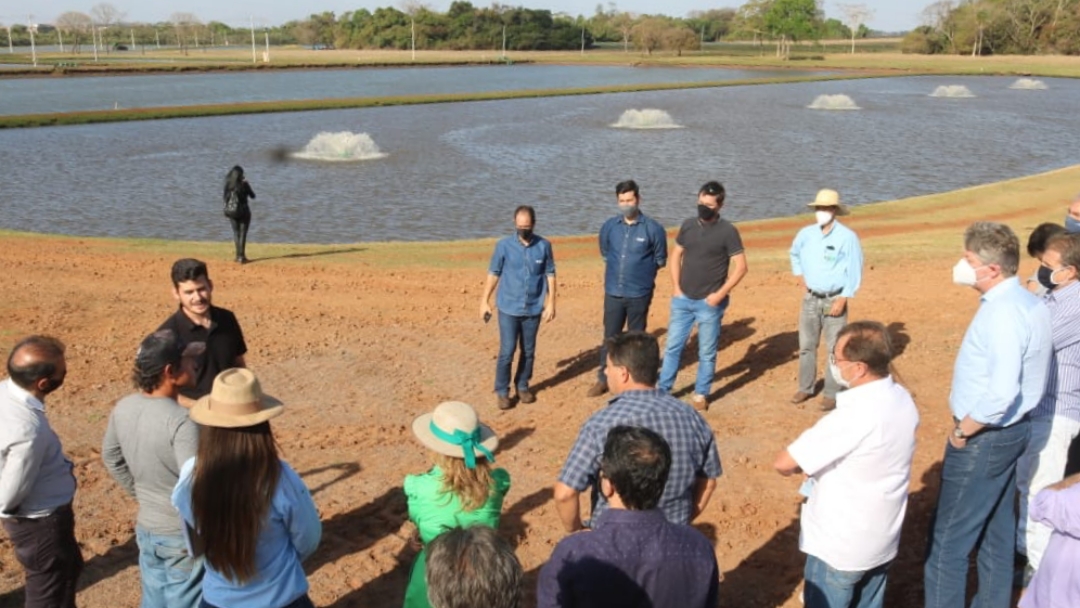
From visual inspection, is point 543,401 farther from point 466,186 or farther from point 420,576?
point 466,186

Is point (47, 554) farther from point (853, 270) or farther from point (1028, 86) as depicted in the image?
point (1028, 86)

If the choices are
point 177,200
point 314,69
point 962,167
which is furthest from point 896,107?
point 314,69

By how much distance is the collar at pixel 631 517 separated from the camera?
138 inches

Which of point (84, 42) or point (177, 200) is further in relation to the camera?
point (84, 42)

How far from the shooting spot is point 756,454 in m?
7.76

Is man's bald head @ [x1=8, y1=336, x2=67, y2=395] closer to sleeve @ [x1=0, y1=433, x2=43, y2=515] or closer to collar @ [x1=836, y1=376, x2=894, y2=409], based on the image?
sleeve @ [x1=0, y1=433, x2=43, y2=515]

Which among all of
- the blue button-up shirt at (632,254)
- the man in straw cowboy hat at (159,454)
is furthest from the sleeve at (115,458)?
the blue button-up shirt at (632,254)

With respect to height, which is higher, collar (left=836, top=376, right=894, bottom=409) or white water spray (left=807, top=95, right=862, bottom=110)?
white water spray (left=807, top=95, right=862, bottom=110)

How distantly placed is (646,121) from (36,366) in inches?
1682

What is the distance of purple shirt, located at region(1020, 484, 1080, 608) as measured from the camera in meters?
3.94

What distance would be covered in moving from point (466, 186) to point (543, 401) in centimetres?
1951

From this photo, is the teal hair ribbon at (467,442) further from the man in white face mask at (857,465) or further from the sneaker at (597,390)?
the sneaker at (597,390)

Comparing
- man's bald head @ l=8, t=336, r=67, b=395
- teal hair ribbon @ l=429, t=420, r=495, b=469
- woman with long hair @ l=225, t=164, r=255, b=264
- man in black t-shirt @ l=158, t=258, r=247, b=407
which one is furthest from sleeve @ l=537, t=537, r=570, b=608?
woman with long hair @ l=225, t=164, r=255, b=264

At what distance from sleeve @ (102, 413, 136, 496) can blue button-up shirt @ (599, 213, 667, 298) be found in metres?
5.01
